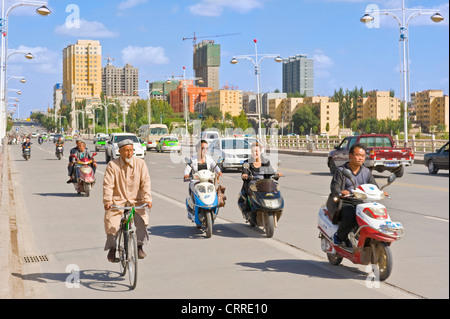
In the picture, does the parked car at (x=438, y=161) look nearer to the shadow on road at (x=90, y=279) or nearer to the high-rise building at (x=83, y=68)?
the shadow on road at (x=90, y=279)

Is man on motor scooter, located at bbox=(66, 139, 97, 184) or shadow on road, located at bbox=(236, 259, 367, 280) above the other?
man on motor scooter, located at bbox=(66, 139, 97, 184)

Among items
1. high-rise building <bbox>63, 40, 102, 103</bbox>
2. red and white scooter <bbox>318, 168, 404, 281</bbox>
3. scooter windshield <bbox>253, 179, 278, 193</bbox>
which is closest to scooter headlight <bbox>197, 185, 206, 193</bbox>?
scooter windshield <bbox>253, 179, 278, 193</bbox>

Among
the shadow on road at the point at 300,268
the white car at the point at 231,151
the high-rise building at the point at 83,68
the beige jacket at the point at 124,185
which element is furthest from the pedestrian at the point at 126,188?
the high-rise building at the point at 83,68

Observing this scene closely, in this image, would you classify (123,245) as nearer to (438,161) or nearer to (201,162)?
(201,162)

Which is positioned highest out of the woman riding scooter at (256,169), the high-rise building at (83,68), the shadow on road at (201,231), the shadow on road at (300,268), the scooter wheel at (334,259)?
the high-rise building at (83,68)

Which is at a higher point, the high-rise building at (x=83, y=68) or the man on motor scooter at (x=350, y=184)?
the high-rise building at (x=83, y=68)

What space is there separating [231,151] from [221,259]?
19478mm

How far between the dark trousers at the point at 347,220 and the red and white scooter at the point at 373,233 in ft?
0.23

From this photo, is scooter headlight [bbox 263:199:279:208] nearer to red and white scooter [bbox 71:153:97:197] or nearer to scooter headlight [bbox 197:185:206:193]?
scooter headlight [bbox 197:185:206:193]

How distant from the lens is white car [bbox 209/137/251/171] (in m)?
27.1

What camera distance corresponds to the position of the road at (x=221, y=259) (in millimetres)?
6309
